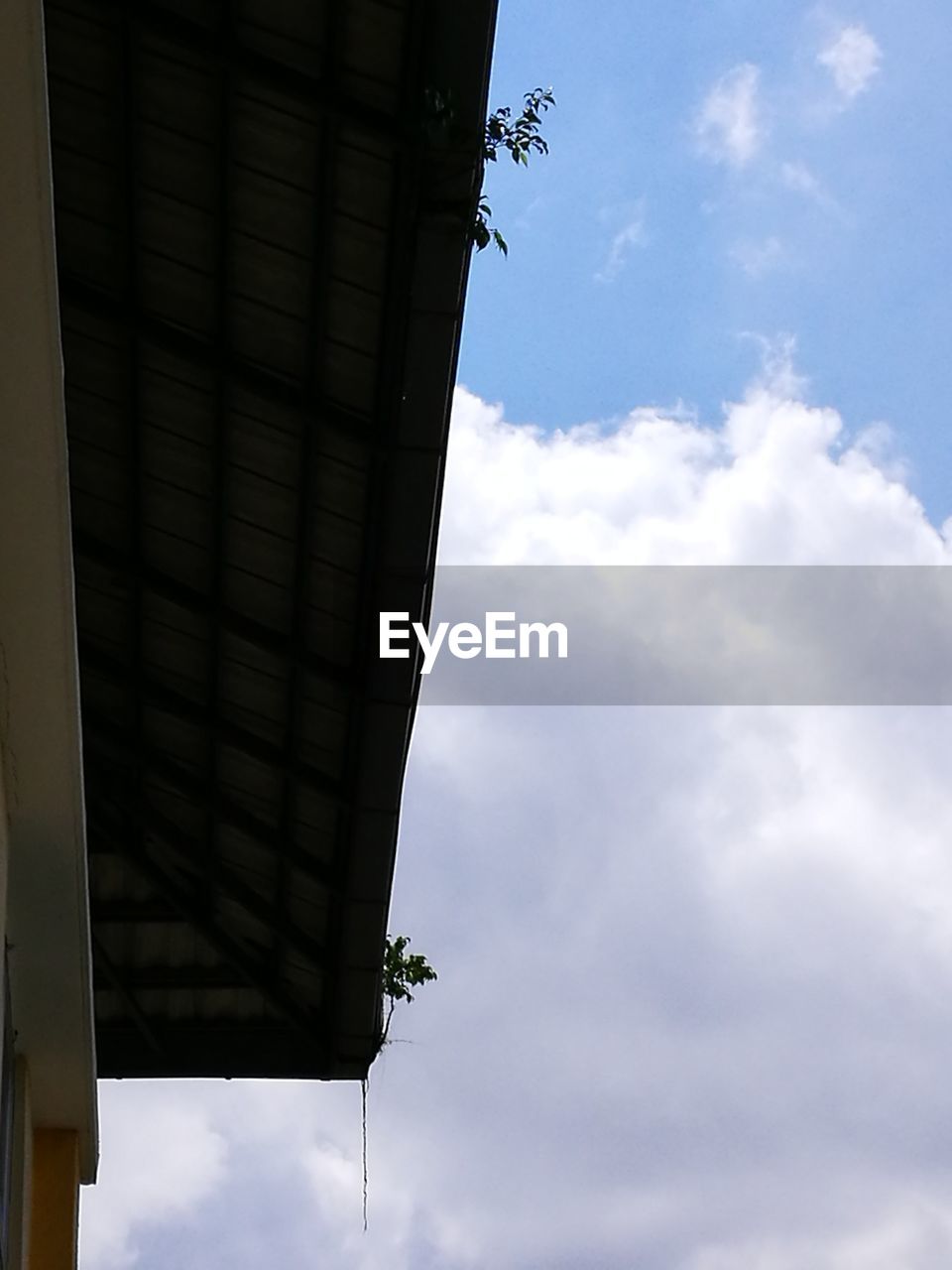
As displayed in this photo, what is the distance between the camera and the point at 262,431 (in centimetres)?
986

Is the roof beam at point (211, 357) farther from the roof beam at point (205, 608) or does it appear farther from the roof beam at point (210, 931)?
the roof beam at point (210, 931)

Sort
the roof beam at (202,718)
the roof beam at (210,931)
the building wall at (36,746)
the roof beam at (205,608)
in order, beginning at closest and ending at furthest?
1. the building wall at (36,746)
2. the roof beam at (205,608)
3. the roof beam at (202,718)
4. the roof beam at (210,931)

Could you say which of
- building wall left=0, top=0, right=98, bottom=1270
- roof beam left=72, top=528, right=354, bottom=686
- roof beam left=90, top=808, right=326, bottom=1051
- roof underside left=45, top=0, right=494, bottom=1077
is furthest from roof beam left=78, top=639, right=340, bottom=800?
building wall left=0, top=0, right=98, bottom=1270

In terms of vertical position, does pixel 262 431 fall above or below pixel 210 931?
above

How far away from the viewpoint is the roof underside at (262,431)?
7938 millimetres

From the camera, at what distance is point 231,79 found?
806 cm

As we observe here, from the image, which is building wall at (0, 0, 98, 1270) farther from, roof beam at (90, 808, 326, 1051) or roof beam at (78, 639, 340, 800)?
roof beam at (90, 808, 326, 1051)

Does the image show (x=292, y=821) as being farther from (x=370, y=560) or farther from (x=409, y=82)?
(x=409, y=82)

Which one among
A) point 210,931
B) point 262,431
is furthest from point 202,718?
point 262,431

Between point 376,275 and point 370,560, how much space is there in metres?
2.07

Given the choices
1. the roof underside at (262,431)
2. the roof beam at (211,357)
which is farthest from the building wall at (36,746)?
the roof beam at (211,357)

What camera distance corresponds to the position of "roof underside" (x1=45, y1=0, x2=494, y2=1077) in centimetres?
794

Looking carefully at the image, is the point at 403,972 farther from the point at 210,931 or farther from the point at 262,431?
the point at 262,431

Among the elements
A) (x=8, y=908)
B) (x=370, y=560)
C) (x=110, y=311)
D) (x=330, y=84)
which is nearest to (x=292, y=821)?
(x=370, y=560)
